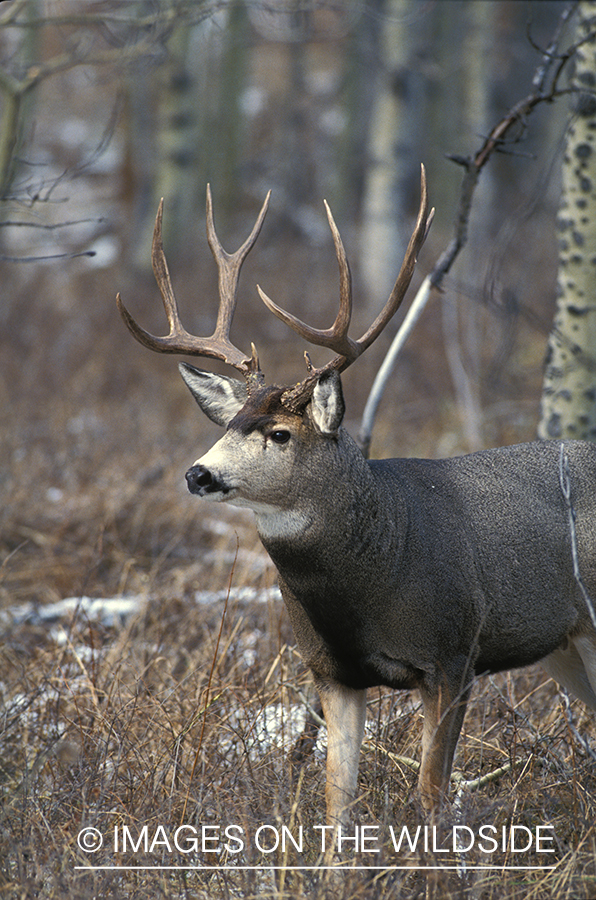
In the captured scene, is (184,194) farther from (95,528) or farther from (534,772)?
(534,772)

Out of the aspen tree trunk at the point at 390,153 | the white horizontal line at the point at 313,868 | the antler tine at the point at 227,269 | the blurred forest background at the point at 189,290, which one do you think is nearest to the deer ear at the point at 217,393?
the antler tine at the point at 227,269

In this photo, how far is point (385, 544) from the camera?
3.11 metres

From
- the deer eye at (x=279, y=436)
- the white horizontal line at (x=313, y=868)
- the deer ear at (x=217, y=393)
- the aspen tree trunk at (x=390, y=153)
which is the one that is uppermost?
the aspen tree trunk at (x=390, y=153)

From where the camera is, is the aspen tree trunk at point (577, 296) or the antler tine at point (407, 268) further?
the aspen tree trunk at point (577, 296)

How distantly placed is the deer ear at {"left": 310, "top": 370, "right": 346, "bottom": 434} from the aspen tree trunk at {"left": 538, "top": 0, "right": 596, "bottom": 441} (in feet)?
7.97

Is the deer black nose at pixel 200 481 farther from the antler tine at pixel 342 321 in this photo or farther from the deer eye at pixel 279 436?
the antler tine at pixel 342 321

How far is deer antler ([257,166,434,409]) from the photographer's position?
3029mm

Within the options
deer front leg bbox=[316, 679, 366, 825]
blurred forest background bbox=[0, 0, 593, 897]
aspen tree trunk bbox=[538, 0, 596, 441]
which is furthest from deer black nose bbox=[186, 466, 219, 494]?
aspen tree trunk bbox=[538, 0, 596, 441]

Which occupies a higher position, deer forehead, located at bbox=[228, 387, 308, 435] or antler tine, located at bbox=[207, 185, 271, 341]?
antler tine, located at bbox=[207, 185, 271, 341]

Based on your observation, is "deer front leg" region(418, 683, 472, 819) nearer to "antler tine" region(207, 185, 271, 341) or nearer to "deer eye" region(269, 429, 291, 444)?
"deer eye" region(269, 429, 291, 444)

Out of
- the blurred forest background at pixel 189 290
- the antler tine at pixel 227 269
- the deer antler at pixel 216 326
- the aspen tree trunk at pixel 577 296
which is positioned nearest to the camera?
the deer antler at pixel 216 326

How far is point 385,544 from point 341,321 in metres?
0.74

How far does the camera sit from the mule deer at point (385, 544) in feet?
9.94

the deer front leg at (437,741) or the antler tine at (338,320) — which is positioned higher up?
the antler tine at (338,320)
